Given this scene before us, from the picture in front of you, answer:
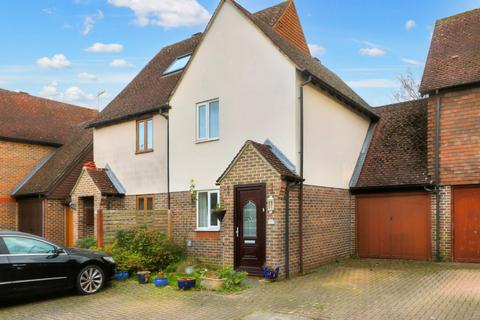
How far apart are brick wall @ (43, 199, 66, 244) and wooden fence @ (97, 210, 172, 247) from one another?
554 cm

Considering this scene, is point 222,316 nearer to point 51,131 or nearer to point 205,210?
point 205,210

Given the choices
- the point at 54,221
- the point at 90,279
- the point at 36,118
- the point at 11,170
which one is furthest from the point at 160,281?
the point at 36,118

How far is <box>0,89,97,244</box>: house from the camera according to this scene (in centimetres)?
1816

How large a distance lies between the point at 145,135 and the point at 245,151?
18.9ft

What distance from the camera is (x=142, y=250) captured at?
12258 mm

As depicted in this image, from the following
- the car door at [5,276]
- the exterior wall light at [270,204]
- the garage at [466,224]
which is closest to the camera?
the car door at [5,276]

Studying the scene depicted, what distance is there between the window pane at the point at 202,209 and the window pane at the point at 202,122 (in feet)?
6.09

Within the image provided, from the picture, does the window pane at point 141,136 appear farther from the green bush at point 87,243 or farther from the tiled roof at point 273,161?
the tiled roof at point 273,161

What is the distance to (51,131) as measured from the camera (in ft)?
73.8

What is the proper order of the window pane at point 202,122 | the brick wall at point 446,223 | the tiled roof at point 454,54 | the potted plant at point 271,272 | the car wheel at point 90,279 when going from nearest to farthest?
1. the car wheel at point 90,279
2. the potted plant at point 271,272
3. the brick wall at point 446,223
4. the tiled roof at point 454,54
5. the window pane at point 202,122

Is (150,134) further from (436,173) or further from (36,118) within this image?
(36,118)

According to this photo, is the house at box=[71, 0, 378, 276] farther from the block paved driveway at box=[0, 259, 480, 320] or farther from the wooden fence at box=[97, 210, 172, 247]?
the block paved driveway at box=[0, 259, 480, 320]

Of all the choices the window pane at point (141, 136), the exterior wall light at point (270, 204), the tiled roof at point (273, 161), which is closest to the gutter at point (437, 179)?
the tiled roof at point (273, 161)

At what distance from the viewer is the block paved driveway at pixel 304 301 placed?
777cm
